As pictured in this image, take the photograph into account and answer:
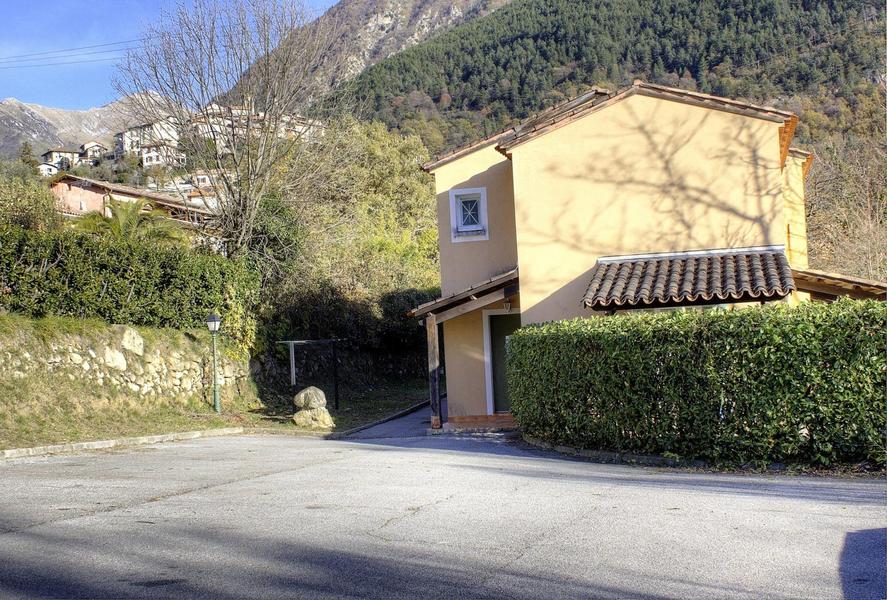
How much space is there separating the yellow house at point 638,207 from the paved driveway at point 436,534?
7.00 meters

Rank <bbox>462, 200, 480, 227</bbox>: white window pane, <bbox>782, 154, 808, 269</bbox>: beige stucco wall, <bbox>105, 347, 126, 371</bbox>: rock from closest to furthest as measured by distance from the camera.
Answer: <bbox>105, 347, 126, 371</bbox>: rock
<bbox>462, 200, 480, 227</bbox>: white window pane
<bbox>782, 154, 808, 269</bbox>: beige stucco wall

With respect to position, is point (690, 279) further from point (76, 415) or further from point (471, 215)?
point (76, 415)

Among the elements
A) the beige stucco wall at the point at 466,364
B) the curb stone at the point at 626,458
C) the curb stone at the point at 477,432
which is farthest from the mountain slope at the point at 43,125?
the curb stone at the point at 626,458

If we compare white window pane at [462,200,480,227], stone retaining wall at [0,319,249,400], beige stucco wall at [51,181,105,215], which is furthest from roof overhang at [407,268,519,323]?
beige stucco wall at [51,181,105,215]

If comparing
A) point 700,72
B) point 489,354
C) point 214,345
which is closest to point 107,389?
point 214,345

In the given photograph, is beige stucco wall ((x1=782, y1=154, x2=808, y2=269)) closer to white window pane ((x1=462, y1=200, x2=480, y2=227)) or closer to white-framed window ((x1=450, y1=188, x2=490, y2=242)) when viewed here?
white-framed window ((x1=450, y1=188, x2=490, y2=242))

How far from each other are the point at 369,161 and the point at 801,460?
125 ft

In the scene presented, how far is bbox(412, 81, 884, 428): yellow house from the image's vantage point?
57.1 feet

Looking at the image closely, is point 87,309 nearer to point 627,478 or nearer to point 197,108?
point 197,108

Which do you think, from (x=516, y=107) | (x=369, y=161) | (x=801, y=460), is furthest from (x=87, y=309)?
(x=516, y=107)

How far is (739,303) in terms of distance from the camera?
54.1ft

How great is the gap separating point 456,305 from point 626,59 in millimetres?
42047

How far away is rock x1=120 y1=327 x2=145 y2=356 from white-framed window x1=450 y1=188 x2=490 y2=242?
27.1 ft

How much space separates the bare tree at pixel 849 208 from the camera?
27.6 meters
